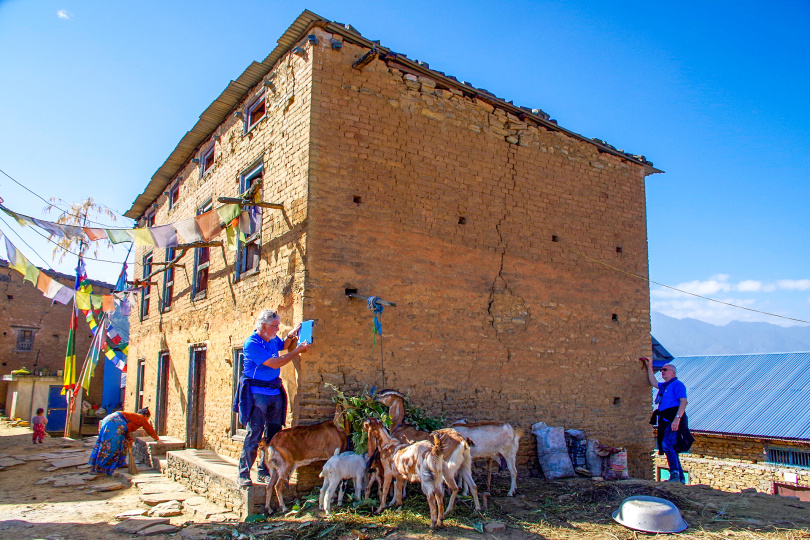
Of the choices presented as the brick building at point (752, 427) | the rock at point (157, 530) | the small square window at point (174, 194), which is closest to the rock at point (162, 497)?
the rock at point (157, 530)

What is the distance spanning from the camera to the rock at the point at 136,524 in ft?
21.2

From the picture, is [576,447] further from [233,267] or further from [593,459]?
[233,267]

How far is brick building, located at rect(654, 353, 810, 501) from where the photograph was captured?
14664 mm

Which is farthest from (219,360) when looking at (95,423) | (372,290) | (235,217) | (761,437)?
(761,437)

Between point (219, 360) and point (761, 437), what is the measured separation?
14718 millimetres

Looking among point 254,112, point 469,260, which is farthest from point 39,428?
point 469,260

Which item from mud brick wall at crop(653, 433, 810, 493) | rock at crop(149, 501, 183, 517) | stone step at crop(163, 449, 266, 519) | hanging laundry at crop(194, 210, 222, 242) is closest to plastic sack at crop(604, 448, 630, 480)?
stone step at crop(163, 449, 266, 519)

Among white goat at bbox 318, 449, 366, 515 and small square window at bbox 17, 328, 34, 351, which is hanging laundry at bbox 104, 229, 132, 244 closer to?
white goat at bbox 318, 449, 366, 515

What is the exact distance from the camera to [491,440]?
24.1 ft

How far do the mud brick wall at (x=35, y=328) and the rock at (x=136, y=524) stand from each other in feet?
60.2

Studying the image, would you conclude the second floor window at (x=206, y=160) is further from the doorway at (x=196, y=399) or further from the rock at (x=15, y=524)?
the rock at (x=15, y=524)

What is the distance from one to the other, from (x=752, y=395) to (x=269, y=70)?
58.7 feet

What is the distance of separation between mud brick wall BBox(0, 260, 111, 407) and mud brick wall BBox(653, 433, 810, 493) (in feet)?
73.4

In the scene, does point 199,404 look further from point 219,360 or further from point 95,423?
point 95,423
